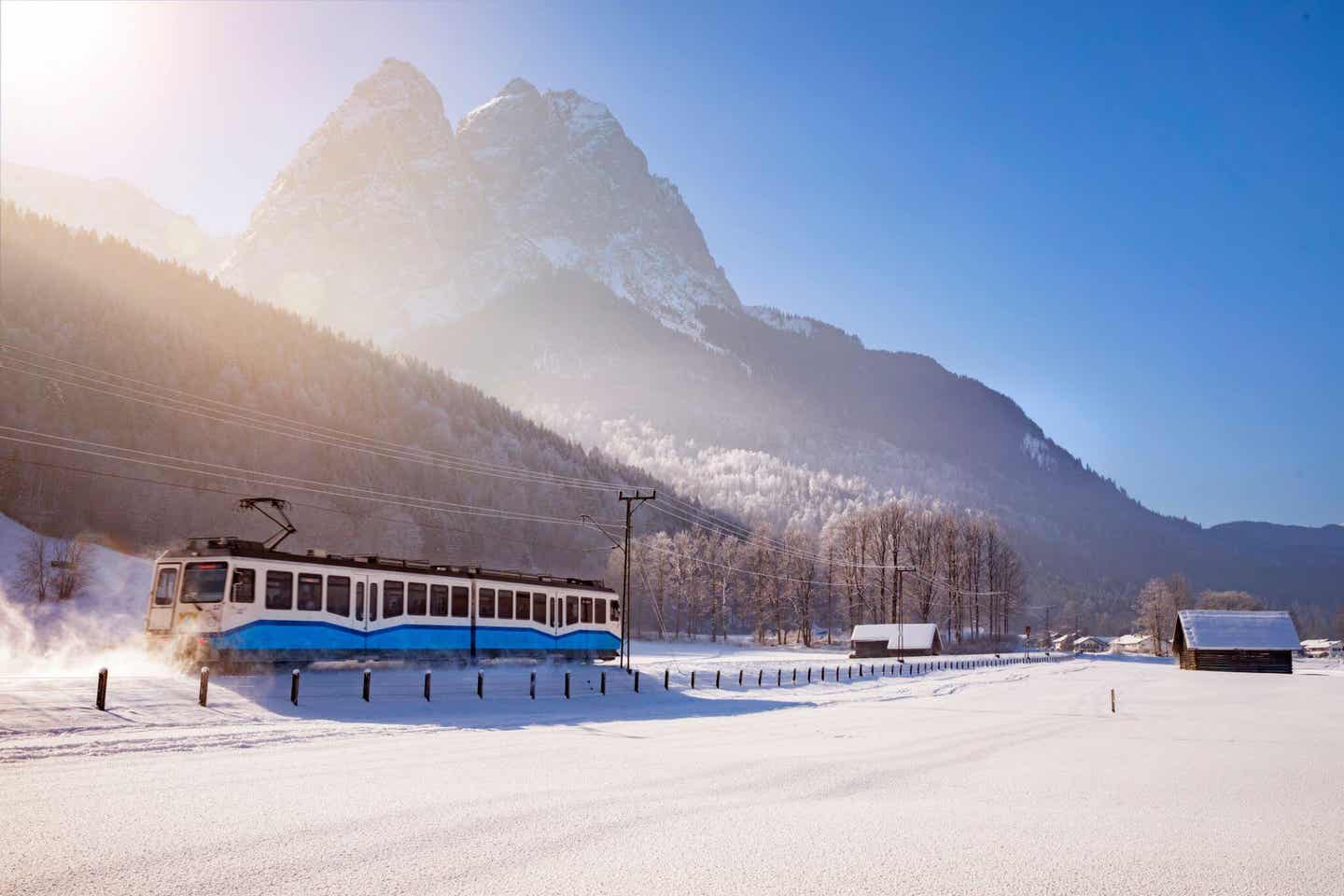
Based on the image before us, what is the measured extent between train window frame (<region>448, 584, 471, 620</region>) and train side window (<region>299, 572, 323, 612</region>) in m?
6.24

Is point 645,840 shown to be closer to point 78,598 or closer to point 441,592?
point 441,592

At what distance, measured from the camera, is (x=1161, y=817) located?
9930 mm

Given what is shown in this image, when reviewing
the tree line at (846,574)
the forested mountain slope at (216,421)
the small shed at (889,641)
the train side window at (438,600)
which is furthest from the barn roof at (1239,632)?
the forested mountain slope at (216,421)

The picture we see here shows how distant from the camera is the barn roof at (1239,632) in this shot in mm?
68438

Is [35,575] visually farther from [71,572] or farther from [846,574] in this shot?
[846,574]

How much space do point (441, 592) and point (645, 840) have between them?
28.7 m

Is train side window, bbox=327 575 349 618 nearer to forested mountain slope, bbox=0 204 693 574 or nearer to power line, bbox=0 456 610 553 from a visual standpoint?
power line, bbox=0 456 610 553

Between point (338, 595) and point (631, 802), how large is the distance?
2369 cm

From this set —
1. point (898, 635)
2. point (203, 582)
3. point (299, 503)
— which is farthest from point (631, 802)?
point (299, 503)

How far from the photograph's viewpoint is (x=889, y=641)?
272ft

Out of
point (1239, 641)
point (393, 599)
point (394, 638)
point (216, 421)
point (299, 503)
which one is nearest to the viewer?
point (394, 638)

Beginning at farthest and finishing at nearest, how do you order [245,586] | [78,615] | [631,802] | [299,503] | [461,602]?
[299,503] < [78,615] < [461,602] < [245,586] < [631,802]

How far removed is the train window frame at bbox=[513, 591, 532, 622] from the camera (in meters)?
39.1

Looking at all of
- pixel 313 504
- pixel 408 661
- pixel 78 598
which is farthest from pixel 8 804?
pixel 313 504
